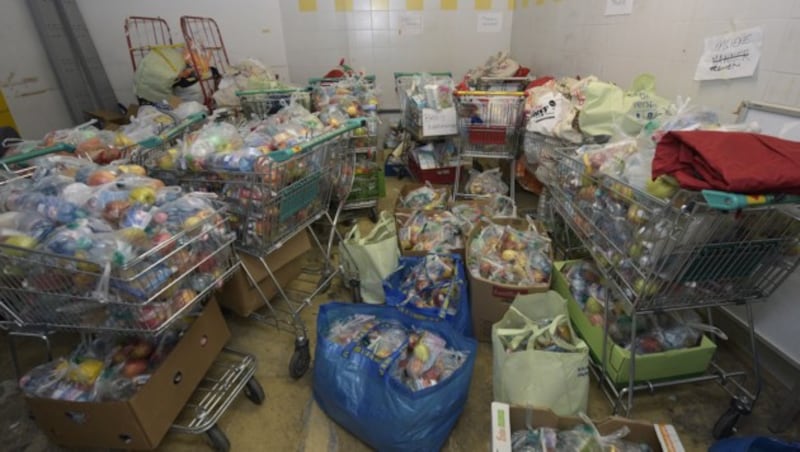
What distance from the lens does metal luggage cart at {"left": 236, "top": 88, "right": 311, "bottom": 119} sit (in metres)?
3.03

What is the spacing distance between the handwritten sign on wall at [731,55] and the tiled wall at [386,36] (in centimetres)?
305

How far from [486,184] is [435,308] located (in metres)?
1.58

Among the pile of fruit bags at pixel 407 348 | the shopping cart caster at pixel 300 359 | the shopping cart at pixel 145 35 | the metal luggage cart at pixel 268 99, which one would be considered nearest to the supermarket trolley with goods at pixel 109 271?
the shopping cart caster at pixel 300 359

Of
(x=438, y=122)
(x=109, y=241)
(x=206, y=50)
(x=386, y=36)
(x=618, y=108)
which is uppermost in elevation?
(x=386, y=36)

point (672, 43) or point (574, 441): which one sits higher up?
point (672, 43)

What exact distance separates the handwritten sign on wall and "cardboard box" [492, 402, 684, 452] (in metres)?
1.61

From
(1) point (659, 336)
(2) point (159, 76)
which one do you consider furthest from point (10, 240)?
(2) point (159, 76)

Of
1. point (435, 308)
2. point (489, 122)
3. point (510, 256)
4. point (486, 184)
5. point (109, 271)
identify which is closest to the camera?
point (109, 271)

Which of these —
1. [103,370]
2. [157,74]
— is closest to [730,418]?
[103,370]

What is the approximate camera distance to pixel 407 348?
5.17 ft

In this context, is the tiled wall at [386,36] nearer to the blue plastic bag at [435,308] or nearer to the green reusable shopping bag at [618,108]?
the green reusable shopping bag at [618,108]

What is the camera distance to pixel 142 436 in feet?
4.19

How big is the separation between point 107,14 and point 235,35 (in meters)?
1.24

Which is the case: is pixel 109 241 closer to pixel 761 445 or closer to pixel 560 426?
pixel 560 426
